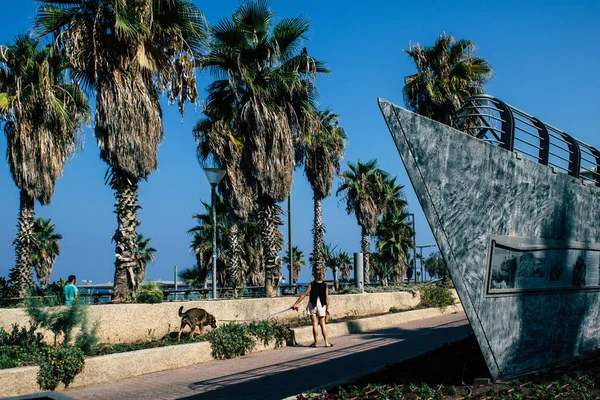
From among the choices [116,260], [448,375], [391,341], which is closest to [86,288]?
[116,260]

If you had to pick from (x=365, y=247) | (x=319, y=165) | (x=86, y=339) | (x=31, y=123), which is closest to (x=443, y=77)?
(x=319, y=165)

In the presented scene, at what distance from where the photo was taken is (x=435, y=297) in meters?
23.1

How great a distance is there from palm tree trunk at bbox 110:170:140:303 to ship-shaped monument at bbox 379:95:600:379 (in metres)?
7.92

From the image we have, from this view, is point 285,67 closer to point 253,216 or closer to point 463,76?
point 463,76

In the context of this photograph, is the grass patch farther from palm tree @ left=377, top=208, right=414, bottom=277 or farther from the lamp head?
palm tree @ left=377, top=208, right=414, bottom=277

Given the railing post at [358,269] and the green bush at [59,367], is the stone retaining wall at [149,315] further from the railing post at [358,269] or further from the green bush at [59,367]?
the railing post at [358,269]

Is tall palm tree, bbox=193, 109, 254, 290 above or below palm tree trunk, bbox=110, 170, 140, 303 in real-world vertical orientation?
above

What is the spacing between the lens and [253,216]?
122 feet

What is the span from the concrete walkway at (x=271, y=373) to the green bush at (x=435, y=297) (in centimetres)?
820

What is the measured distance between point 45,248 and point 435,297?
28.3m

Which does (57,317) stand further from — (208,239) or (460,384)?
(208,239)

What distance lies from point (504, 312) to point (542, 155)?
2.59 m

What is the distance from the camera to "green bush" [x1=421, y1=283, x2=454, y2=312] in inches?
902

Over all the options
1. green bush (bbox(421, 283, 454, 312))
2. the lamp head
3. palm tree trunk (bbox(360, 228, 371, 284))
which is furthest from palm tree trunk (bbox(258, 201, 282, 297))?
palm tree trunk (bbox(360, 228, 371, 284))
